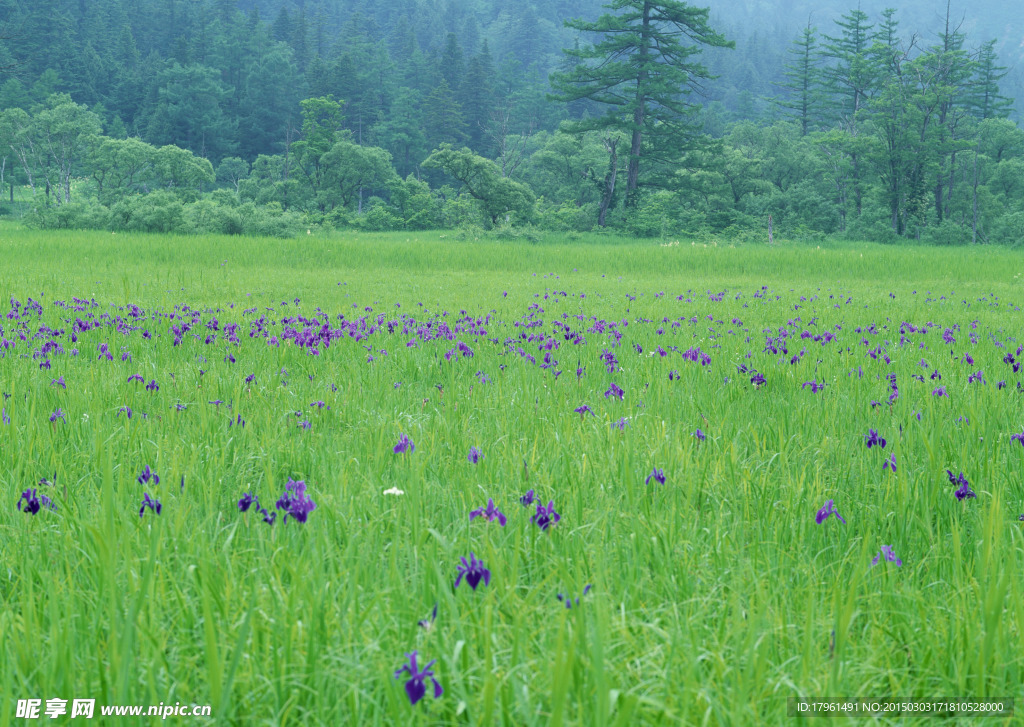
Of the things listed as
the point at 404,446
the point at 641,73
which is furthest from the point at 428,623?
the point at 641,73

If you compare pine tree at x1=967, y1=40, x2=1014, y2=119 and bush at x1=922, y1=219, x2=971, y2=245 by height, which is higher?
pine tree at x1=967, y1=40, x2=1014, y2=119

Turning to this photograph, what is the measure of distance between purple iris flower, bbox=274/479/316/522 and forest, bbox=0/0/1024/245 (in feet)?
62.7

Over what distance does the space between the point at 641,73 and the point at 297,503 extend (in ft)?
130

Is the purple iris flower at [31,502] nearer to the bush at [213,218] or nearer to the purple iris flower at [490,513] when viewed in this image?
the purple iris flower at [490,513]

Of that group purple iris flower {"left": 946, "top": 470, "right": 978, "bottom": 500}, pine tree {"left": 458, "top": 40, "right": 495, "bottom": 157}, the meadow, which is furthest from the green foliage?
pine tree {"left": 458, "top": 40, "right": 495, "bottom": 157}

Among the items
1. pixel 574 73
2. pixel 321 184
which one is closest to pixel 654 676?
pixel 574 73

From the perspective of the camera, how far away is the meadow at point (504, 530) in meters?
1.27

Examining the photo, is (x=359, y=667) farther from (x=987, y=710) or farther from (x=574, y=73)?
(x=574, y=73)

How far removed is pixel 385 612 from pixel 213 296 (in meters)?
9.88

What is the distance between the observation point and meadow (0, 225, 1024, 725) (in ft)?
4.17

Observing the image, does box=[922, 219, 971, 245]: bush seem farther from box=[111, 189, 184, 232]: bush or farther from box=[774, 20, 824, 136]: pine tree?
box=[111, 189, 184, 232]: bush

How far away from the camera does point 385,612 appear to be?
1.46 metres

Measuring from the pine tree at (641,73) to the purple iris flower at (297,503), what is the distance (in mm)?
37392

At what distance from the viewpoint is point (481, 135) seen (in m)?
79.6
